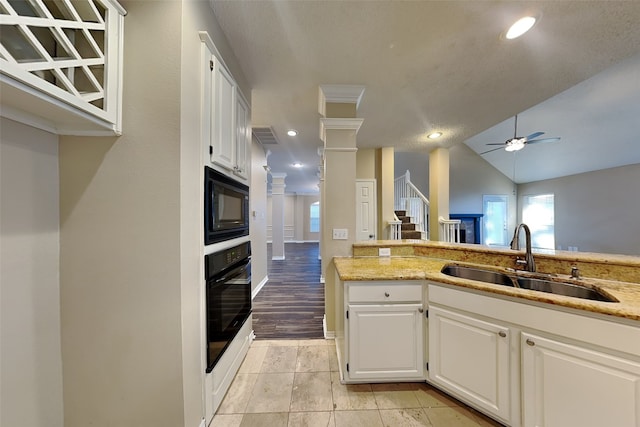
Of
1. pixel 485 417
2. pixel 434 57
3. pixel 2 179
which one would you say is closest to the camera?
pixel 2 179

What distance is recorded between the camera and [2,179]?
900mm

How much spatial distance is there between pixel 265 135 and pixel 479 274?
333 centimetres

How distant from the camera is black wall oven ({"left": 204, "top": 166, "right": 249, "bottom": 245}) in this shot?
134 centimetres

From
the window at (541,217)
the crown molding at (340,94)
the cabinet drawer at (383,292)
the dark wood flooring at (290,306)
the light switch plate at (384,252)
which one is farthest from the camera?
the window at (541,217)

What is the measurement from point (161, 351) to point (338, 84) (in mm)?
2521

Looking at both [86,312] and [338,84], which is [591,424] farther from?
[338,84]

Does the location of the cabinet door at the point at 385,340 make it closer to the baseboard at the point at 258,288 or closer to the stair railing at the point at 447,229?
the baseboard at the point at 258,288

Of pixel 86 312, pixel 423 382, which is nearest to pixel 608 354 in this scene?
pixel 423 382

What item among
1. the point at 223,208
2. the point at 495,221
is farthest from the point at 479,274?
the point at 495,221

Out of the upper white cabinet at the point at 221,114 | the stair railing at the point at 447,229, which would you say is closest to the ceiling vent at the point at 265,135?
the upper white cabinet at the point at 221,114

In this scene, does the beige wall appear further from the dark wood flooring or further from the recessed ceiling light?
the recessed ceiling light

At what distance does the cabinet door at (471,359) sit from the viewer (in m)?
Answer: 1.31

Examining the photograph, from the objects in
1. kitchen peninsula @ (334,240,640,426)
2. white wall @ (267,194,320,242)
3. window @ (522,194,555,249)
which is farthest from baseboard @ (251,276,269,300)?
window @ (522,194,555,249)

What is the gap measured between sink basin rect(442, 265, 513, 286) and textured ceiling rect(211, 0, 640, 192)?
1.83 metres
